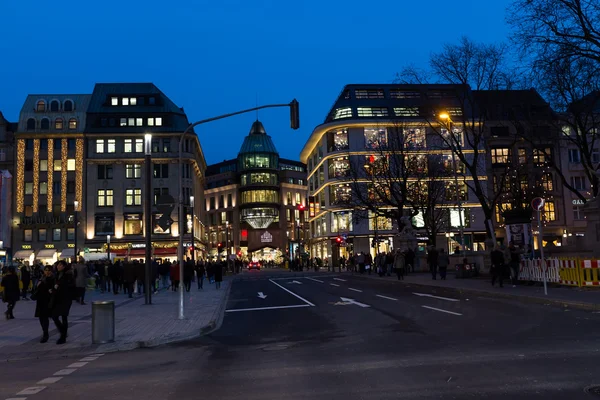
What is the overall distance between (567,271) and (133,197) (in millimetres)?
68224

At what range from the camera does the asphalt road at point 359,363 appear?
23.3ft

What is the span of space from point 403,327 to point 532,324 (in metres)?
2.77

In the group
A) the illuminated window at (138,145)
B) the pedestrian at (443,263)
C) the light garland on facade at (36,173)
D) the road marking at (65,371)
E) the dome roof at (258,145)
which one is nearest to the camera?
the road marking at (65,371)

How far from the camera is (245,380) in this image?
8031 mm

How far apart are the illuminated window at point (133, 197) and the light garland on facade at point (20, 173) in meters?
13.4

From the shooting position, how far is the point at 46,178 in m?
79.4

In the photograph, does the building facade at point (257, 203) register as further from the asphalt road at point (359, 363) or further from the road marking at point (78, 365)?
the road marking at point (78, 365)

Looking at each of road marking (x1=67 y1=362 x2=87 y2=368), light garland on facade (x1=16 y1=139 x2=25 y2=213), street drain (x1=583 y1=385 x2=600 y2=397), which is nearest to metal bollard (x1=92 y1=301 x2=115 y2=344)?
road marking (x1=67 y1=362 x2=87 y2=368)

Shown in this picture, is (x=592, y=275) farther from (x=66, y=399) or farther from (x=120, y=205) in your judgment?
(x=120, y=205)

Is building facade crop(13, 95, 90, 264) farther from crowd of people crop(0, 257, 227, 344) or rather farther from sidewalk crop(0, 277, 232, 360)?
sidewalk crop(0, 277, 232, 360)

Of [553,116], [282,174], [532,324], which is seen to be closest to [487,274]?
[553,116]

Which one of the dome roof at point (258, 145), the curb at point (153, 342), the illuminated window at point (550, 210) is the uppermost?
the dome roof at point (258, 145)

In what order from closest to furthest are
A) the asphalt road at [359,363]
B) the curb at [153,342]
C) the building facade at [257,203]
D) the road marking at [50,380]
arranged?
the asphalt road at [359,363]
the road marking at [50,380]
the curb at [153,342]
the building facade at [257,203]

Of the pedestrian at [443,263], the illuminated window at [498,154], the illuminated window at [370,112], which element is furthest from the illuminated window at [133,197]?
the pedestrian at [443,263]
